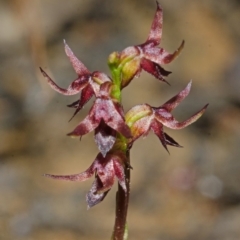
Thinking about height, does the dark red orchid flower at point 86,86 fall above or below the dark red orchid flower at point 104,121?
above

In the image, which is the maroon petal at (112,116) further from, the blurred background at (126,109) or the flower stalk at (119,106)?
the blurred background at (126,109)

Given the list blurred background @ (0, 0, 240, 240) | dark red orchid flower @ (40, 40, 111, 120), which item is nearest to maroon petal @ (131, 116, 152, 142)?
dark red orchid flower @ (40, 40, 111, 120)

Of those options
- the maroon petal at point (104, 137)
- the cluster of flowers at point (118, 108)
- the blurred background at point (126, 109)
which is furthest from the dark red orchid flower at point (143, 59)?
the blurred background at point (126, 109)

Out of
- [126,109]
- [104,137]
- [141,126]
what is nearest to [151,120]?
[141,126]

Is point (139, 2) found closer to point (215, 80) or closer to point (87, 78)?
point (215, 80)

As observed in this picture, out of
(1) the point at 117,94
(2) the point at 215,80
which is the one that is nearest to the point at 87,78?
(1) the point at 117,94

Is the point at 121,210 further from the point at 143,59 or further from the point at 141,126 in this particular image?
the point at 143,59

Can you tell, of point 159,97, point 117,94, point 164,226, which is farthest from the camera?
point 159,97
